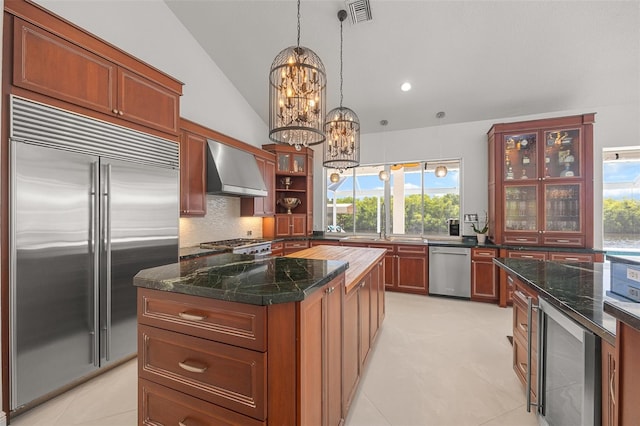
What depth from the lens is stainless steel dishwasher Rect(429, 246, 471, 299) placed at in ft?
14.8

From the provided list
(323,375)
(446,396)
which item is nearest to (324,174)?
(446,396)

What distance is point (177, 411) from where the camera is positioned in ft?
4.18

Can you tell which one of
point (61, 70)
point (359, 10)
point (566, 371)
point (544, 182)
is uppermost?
point (359, 10)

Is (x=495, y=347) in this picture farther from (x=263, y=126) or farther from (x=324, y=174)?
(x=263, y=126)

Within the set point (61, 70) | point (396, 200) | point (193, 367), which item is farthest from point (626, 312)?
point (396, 200)

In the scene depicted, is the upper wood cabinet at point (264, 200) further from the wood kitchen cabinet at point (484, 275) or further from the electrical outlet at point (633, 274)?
the electrical outlet at point (633, 274)

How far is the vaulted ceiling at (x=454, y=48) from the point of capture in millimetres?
3346

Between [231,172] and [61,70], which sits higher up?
[61,70]

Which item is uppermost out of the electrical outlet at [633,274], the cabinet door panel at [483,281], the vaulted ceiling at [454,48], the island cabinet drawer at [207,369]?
the vaulted ceiling at [454,48]

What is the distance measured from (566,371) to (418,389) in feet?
3.67

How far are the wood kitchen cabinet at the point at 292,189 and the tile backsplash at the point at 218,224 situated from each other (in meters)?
0.50

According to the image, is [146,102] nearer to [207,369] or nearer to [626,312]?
[207,369]

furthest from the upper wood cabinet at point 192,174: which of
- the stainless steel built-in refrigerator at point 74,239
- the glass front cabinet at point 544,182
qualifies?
the glass front cabinet at point 544,182

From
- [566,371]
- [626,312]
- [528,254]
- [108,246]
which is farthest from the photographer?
[528,254]
